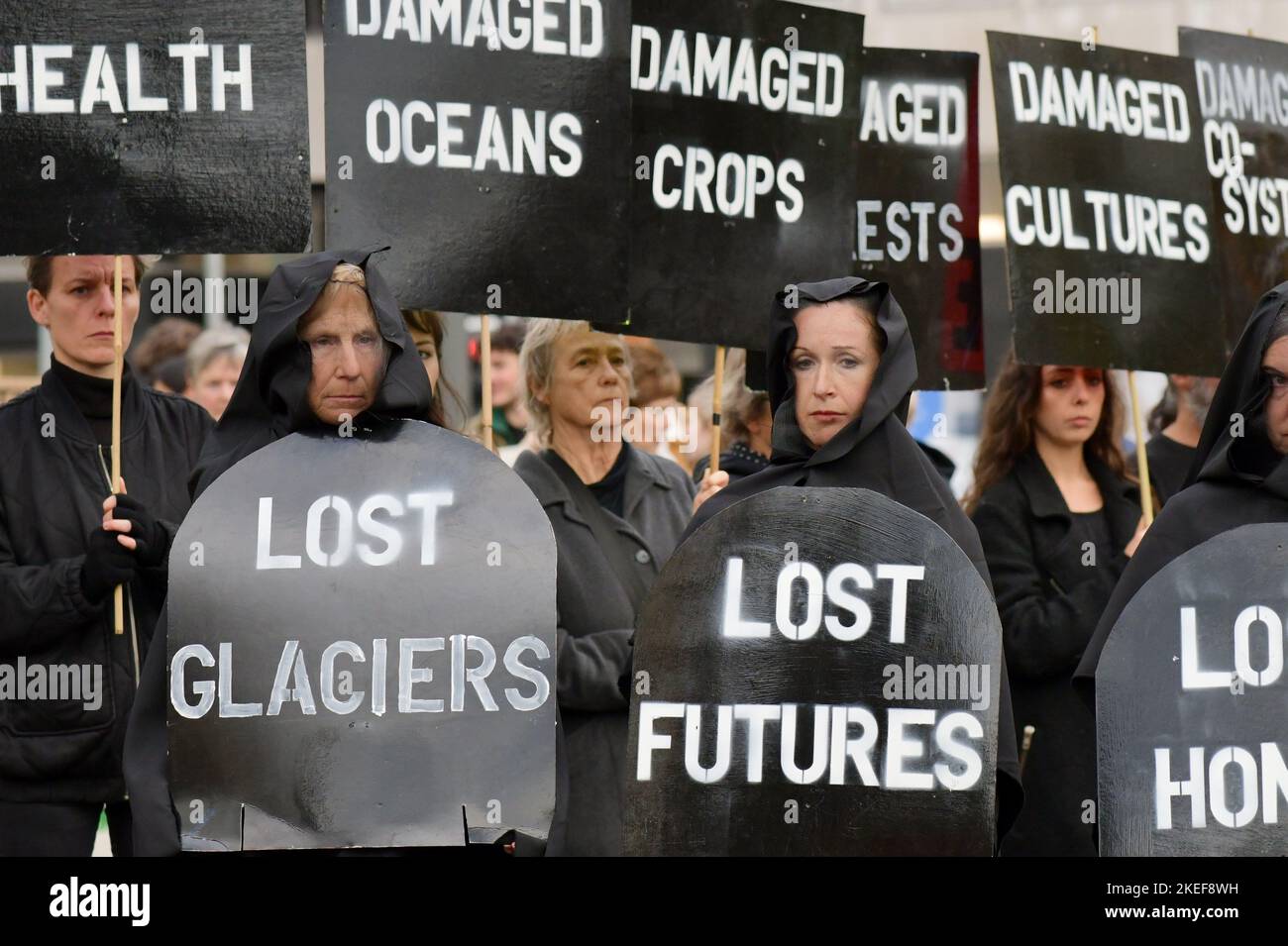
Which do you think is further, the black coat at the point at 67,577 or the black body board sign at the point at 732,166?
the black body board sign at the point at 732,166

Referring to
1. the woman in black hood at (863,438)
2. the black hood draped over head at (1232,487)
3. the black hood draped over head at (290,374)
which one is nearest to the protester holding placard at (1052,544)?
the black hood draped over head at (1232,487)

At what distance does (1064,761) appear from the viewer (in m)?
5.95

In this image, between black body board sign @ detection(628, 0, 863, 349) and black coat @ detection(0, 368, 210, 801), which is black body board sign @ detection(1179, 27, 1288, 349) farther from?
black coat @ detection(0, 368, 210, 801)

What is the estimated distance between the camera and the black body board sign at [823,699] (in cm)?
423

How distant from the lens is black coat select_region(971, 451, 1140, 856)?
5.92 metres

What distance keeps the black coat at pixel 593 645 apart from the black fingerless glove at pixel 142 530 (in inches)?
37.5

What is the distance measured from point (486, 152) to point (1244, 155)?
281 cm

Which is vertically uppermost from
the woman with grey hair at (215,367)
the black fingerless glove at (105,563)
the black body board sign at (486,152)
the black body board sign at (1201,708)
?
the black body board sign at (486,152)

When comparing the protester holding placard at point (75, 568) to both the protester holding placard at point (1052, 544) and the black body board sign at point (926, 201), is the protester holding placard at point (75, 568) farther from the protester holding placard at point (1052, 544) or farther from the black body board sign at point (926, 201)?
the protester holding placard at point (1052, 544)

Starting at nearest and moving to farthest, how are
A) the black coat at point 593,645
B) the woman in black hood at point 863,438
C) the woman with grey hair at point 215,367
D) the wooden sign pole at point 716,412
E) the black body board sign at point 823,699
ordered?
the black body board sign at point 823,699, the woman in black hood at point 863,438, the black coat at point 593,645, the wooden sign pole at point 716,412, the woman with grey hair at point 215,367

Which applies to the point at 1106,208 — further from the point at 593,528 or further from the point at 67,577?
the point at 67,577
